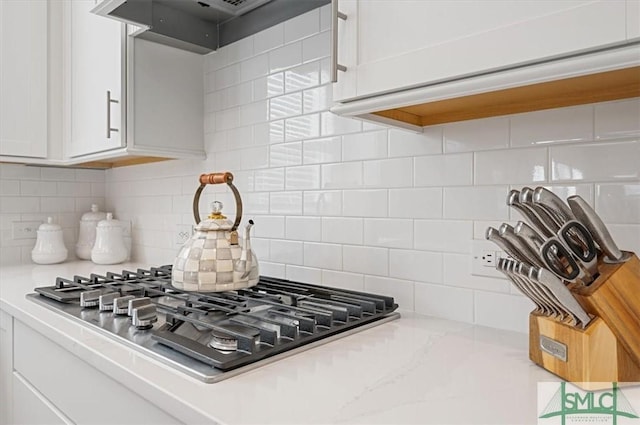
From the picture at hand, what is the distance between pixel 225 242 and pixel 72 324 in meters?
0.42

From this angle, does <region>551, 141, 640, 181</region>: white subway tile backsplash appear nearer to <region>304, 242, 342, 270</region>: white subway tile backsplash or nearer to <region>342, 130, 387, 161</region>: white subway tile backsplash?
<region>342, 130, 387, 161</region>: white subway tile backsplash

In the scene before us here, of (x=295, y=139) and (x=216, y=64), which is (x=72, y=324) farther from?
(x=216, y=64)

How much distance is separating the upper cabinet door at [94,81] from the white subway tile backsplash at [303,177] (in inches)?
26.4

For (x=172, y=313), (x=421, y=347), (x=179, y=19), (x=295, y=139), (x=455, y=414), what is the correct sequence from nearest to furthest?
(x=455, y=414) < (x=421, y=347) < (x=172, y=313) < (x=295, y=139) < (x=179, y=19)

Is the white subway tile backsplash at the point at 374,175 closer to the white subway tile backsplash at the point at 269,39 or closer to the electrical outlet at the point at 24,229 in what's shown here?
the white subway tile backsplash at the point at 269,39

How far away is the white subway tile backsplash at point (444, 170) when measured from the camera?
111cm

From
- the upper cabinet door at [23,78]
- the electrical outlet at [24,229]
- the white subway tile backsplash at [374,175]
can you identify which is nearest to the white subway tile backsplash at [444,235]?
the white subway tile backsplash at [374,175]

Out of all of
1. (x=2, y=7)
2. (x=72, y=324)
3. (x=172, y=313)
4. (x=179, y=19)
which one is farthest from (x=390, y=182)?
(x=2, y=7)

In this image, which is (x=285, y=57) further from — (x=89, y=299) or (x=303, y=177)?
(x=89, y=299)

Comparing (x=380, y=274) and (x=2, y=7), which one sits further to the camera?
(x=2, y=7)

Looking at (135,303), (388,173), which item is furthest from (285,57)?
(135,303)

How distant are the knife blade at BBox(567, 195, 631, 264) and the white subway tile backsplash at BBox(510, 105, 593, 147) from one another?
30cm

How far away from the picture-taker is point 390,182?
1.26m

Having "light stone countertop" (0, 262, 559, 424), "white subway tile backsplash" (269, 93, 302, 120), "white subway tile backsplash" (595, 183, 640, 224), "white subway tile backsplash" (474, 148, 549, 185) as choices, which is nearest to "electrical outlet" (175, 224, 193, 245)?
"white subway tile backsplash" (269, 93, 302, 120)
